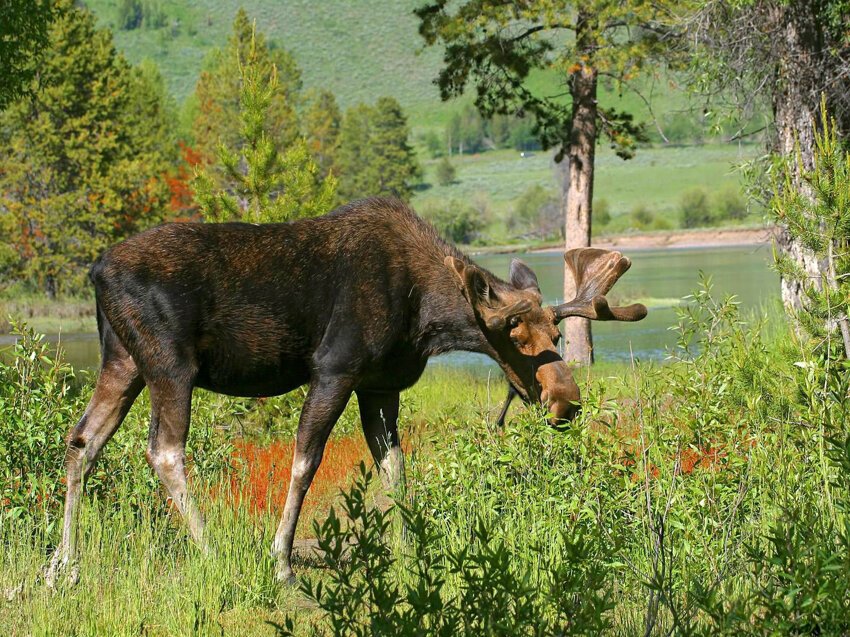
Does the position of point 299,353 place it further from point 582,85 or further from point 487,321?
point 582,85

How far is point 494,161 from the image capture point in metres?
175

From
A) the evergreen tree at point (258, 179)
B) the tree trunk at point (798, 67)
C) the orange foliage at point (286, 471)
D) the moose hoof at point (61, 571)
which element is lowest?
the orange foliage at point (286, 471)

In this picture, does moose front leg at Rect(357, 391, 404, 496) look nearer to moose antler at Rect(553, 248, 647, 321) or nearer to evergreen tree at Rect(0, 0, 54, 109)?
moose antler at Rect(553, 248, 647, 321)

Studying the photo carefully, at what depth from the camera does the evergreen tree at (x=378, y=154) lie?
83.9 m

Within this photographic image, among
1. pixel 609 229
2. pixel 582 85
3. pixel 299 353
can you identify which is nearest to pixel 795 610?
pixel 299 353

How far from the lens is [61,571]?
656cm

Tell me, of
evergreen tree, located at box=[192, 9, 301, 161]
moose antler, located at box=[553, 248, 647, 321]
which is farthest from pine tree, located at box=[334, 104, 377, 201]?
moose antler, located at box=[553, 248, 647, 321]

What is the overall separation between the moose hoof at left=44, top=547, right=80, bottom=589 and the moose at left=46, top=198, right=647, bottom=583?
0.01m

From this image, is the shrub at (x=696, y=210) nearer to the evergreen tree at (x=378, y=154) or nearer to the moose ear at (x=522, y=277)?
the evergreen tree at (x=378, y=154)

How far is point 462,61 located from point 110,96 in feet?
89.9

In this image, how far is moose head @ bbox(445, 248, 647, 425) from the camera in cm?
743

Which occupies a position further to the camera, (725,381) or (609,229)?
(609,229)

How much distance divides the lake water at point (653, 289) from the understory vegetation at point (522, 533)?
2319 millimetres

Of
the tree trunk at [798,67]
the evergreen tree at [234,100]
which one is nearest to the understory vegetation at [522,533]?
the tree trunk at [798,67]
